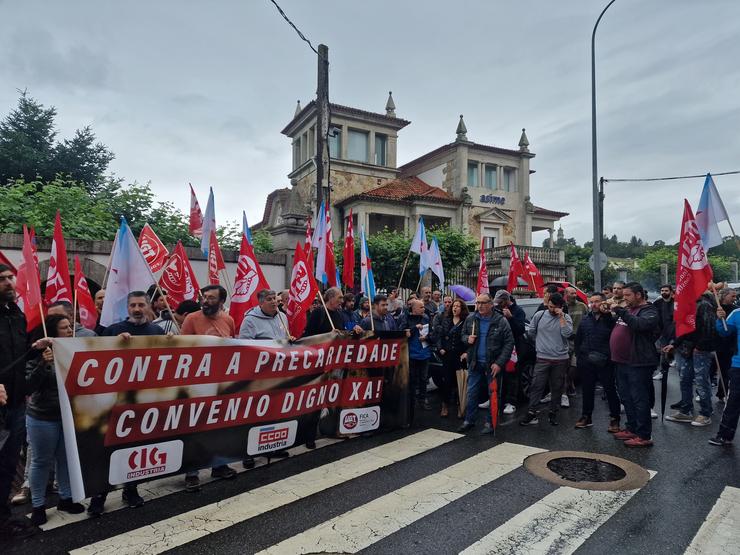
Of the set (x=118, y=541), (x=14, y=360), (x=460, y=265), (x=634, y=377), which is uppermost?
(x=460, y=265)

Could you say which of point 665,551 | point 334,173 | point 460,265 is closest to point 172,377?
point 665,551

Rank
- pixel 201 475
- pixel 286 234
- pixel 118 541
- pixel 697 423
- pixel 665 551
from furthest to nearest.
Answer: pixel 286 234
pixel 697 423
pixel 201 475
pixel 118 541
pixel 665 551

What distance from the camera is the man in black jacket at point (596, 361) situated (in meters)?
6.22

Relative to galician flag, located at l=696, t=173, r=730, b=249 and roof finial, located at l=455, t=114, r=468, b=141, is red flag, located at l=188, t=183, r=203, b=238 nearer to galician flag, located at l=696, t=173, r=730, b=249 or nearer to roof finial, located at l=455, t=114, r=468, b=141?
galician flag, located at l=696, t=173, r=730, b=249

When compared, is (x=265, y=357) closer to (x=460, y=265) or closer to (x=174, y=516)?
(x=174, y=516)

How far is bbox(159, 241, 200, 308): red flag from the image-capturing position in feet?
25.3

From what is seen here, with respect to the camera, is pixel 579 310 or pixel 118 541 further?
pixel 579 310

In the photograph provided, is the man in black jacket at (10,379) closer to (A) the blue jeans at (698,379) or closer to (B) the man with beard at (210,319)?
(B) the man with beard at (210,319)

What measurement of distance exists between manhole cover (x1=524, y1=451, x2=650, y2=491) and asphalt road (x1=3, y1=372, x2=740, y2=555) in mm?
136

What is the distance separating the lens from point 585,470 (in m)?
4.77

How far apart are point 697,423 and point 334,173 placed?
26480 millimetres

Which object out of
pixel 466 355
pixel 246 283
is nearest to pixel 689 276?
pixel 466 355

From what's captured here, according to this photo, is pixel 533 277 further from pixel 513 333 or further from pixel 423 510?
pixel 423 510

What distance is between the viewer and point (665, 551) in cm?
323
